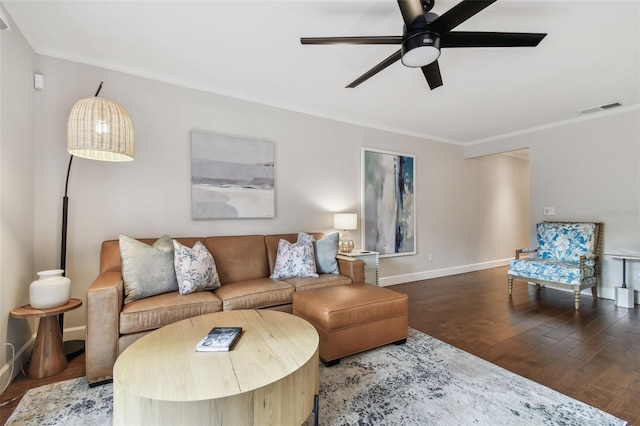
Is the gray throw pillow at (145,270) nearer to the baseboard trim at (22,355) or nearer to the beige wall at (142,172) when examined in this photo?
the beige wall at (142,172)

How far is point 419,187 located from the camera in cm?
484

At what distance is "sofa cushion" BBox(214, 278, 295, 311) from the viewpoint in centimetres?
234

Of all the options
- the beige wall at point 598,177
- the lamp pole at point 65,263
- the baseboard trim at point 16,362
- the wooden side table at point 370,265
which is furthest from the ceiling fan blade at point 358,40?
the beige wall at point 598,177

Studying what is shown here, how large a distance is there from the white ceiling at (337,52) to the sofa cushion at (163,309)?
2.01 m

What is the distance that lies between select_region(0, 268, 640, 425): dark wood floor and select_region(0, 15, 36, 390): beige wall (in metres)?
0.38

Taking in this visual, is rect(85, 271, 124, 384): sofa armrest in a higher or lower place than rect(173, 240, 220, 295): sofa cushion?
lower

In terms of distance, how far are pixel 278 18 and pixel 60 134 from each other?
6.90 ft

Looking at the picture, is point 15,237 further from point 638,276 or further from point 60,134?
point 638,276

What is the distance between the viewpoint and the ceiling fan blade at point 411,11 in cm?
156

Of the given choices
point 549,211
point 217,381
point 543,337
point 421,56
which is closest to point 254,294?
point 217,381

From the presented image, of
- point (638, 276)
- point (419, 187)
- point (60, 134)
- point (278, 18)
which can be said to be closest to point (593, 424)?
point (278, 18)

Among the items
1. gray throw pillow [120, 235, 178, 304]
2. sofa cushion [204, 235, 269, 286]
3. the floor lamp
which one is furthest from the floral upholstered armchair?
the floor lamp

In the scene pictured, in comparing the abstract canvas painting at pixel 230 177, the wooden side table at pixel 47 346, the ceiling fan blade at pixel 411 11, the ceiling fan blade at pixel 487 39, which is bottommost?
the wooden side table at pixel 47 346

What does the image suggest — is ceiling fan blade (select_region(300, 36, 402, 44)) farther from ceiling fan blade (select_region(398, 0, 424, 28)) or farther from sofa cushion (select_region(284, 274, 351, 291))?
sofa cushion (select_region(284, 274, 351, 291))
